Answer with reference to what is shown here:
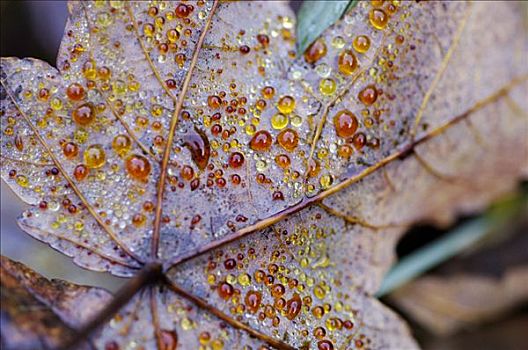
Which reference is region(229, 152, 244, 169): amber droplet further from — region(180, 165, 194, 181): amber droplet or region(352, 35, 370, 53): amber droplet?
region(352, 35, 370, 53): amber droplet

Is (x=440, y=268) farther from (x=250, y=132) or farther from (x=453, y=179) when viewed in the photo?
(x=250, y=132)

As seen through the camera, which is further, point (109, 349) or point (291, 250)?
point (291, 250)

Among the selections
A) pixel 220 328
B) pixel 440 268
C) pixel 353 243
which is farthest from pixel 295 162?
pixel 440 268

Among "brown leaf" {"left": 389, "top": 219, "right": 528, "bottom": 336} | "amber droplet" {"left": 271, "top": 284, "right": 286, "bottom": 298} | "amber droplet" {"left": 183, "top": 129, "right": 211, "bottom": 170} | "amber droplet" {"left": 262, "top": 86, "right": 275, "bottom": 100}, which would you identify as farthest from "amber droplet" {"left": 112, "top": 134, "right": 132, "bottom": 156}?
"brown leaf" {"left": 389, "top": 219, "right": 528, "bottom": 336}

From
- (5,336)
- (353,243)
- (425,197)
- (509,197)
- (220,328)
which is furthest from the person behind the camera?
(509,197)

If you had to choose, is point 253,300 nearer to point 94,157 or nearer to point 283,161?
point 283,161

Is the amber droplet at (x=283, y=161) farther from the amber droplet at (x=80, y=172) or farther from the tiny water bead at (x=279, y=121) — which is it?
the amber droplet at (x=80, y=172)
